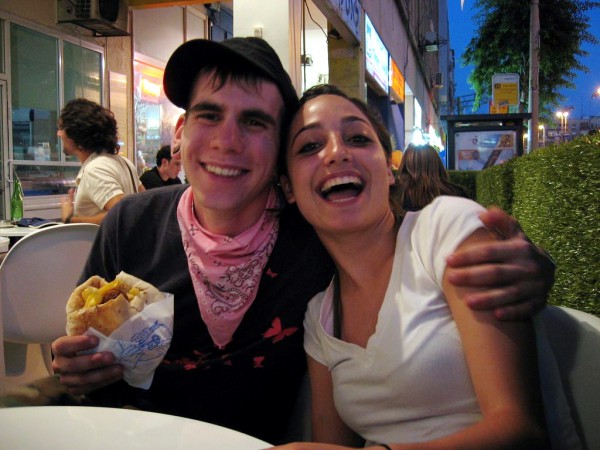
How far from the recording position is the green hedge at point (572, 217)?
6.82 feet

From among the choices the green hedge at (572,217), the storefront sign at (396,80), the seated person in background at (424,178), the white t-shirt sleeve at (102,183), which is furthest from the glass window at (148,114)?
the green hedge at (572,217)

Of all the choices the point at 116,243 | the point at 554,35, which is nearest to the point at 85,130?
the point at 116,243

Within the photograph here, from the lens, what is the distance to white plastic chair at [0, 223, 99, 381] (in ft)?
9.61

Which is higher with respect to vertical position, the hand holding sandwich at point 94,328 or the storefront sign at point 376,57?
the storefront sign at point 376,57

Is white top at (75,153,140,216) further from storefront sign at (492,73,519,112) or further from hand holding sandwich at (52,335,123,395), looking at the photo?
storefront sign at (492,73,519,112)

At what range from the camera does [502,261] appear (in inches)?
46.1

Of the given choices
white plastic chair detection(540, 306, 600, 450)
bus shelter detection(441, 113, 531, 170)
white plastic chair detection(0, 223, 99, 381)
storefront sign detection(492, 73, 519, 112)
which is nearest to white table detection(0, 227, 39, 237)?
white plastic chair detection(0, 223, 99, 381)

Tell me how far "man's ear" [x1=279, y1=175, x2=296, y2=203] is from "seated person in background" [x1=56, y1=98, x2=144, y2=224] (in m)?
2.61

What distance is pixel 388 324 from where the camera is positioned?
133cm

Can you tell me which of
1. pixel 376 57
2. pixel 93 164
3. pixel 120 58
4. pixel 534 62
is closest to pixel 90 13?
pixel 120 58

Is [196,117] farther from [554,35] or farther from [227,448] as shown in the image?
[554,35]

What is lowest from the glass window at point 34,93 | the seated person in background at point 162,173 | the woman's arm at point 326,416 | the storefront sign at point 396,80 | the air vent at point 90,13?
the woman's arm at point 326,416

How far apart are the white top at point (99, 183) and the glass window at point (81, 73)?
492 cm

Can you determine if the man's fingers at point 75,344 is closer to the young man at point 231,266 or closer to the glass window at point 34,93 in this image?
the young man at point 231,266
